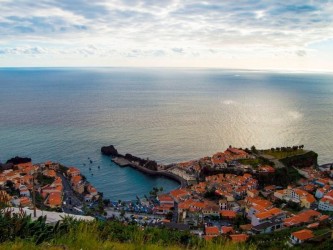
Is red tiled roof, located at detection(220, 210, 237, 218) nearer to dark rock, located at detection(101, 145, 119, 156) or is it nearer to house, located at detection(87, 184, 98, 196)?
house, located at detection(87, 184, 98, 196)

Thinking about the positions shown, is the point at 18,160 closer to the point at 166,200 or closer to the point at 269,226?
the point at 166,200

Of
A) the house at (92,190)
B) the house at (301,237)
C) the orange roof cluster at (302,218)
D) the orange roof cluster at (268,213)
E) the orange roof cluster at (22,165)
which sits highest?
the house at (301,237)

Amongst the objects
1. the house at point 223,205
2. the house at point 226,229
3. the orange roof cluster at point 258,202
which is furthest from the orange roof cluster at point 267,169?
the house at point 226,229

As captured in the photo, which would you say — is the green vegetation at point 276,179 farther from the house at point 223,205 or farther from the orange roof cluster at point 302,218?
the orange roof cluster at point 302,218

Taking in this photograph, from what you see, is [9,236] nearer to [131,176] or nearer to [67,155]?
[131,176]

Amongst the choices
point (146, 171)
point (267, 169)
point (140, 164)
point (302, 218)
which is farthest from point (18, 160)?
point (302, 218)

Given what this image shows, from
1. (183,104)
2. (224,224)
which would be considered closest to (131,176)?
(224,224)
